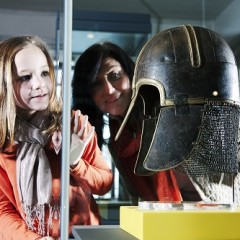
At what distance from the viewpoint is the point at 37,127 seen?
2.67 m

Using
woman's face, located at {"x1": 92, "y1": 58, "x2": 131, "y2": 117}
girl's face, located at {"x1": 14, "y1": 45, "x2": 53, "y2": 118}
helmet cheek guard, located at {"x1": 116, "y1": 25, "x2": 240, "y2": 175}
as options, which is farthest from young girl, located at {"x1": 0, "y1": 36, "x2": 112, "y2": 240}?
helmet cheek guard, located at {"x1": 116, "y1": 25, "x2": 240, "y2": 175}

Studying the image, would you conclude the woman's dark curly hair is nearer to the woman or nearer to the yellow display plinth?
the woman

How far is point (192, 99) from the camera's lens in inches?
75.6

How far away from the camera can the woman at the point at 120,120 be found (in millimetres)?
2721

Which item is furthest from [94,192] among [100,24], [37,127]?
[100,24]

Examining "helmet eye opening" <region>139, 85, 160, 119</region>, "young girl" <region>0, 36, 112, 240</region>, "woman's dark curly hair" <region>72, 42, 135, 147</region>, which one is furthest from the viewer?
"woman's dark curly hair" <region>72, 42, 135, 147</region>

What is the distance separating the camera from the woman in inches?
107

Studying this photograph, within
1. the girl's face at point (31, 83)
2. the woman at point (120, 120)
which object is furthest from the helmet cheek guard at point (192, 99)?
the girl's face at point (31, 83)

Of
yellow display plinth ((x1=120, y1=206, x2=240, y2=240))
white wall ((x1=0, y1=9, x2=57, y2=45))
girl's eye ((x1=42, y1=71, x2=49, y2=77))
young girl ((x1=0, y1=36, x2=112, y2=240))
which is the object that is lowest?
yellow display plinth ((x1=120, y1=206, x2=240, y2=240))

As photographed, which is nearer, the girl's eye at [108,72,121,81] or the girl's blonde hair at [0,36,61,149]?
the girl's blonde hair at [0,36,61,149]

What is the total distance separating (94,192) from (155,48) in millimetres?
985

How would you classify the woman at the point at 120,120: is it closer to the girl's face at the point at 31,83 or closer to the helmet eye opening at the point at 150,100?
the girl's face at the point at 31,83

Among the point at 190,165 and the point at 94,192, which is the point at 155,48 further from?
the point at 94,192

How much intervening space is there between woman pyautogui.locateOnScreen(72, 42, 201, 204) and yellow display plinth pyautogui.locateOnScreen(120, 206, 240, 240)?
93cm
